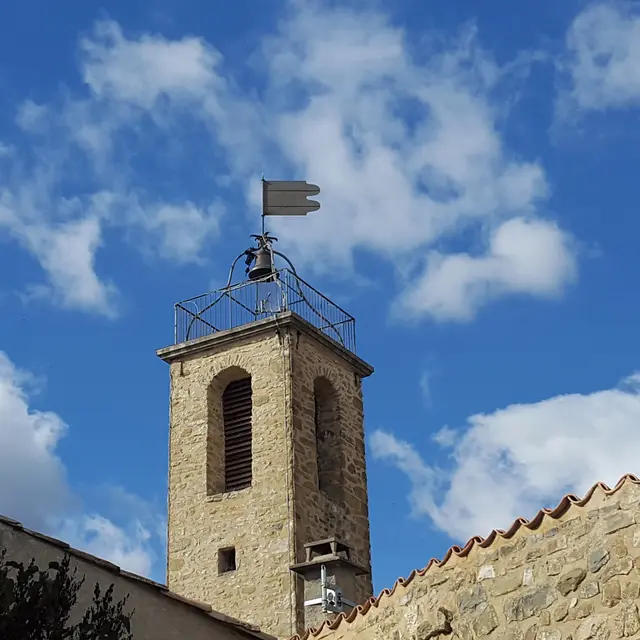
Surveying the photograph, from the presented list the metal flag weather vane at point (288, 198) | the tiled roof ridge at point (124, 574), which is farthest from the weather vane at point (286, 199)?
the tiled roof ridge at point (124, 574)

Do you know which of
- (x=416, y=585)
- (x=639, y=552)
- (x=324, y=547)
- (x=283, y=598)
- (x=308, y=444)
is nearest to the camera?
(x=639, y=552)

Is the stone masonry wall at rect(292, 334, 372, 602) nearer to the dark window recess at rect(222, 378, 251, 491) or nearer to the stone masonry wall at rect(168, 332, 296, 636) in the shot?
the stone masonry wall at rect(168, 332, 296, 636)

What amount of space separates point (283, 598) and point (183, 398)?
4.49 meters

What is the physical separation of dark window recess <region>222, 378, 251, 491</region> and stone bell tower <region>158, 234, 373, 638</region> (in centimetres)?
2

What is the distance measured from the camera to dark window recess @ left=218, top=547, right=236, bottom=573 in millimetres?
18812

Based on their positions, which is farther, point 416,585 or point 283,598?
point 283,598

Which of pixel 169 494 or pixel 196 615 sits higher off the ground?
pixel 169 494

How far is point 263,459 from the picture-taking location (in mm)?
19312

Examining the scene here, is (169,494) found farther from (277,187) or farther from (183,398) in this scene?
(277,187)

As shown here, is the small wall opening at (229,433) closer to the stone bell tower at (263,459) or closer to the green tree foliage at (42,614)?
the stone bell tower at (263,459)

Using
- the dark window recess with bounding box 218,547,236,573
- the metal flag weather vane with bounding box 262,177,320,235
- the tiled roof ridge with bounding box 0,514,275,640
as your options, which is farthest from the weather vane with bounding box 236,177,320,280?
the tiled roof ridge with bounding box 0,514,275,640

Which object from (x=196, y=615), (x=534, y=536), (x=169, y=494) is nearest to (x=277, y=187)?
(x=169, y=494)

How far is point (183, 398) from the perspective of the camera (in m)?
20.7

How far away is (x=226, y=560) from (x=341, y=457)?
110 inches
